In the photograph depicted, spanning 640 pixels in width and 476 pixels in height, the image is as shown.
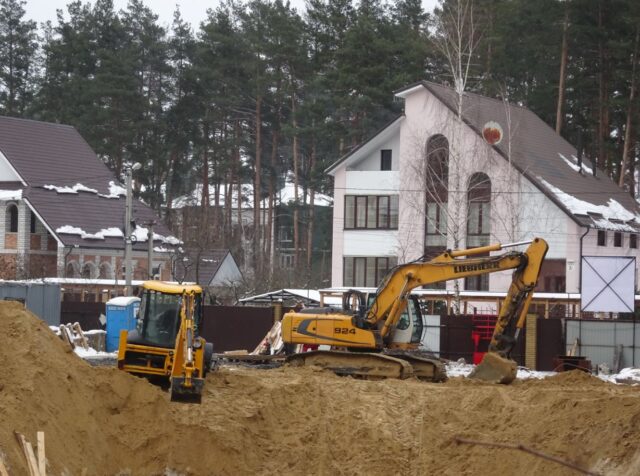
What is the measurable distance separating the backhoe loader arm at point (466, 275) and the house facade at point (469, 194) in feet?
62.7

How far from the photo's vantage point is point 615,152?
60.5 meters

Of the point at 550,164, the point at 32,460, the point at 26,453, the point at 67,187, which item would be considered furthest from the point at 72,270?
the point at 32,460

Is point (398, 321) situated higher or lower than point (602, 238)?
lower

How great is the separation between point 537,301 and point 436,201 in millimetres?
8279

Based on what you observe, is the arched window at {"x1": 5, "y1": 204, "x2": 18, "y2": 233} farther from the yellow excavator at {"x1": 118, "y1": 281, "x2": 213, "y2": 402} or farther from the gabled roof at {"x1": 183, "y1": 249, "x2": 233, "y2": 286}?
the yellow excavator at {"x1": 118, "y1": 281, "x2": 213, "y2": 402}

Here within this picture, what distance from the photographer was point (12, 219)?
58.0 meters

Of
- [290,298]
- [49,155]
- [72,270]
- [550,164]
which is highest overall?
[49,155]

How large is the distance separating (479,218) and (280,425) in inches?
1243

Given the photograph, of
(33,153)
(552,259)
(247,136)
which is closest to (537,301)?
(552,259)

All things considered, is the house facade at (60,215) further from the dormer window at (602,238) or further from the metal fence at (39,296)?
the dormer window at (602,238)

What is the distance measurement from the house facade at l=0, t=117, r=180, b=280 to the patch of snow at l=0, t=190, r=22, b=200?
46 millimetres

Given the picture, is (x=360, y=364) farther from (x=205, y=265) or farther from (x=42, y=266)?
(x=205, y=265)

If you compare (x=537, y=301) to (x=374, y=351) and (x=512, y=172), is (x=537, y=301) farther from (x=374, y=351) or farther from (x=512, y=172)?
(x=374, y=351)

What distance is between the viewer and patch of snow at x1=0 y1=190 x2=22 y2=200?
5653 cm
